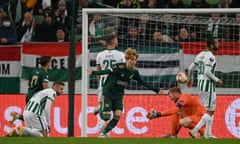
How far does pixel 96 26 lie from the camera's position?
16297mm

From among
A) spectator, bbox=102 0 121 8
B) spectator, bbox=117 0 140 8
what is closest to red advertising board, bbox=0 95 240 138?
spectator, bbox=117 0 140 8

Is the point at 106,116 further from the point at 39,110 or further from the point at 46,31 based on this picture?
the point at 46,31

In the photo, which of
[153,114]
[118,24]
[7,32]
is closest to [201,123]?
[153,114]

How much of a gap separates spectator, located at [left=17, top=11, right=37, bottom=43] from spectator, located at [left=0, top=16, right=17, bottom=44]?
5.1 inches

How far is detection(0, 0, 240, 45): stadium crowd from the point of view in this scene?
1603 centimetres

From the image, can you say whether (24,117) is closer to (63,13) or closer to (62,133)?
(62,133)

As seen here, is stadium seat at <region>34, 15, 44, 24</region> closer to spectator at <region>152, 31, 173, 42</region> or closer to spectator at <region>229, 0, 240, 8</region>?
spectator at <region>152, 31, 173, 42</region>

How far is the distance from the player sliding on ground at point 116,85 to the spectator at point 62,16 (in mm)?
2829

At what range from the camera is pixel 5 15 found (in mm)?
18719

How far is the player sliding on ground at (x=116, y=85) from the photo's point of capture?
50.8ft

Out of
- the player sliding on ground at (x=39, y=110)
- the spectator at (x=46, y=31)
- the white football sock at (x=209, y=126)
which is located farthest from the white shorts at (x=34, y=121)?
the spectator at (x=46, y=31)

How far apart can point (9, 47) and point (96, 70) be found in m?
1.97

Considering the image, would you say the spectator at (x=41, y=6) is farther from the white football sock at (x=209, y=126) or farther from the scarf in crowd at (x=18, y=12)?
the white football sock at (x=209, y=126)

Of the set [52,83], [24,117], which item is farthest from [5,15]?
[24,117]
